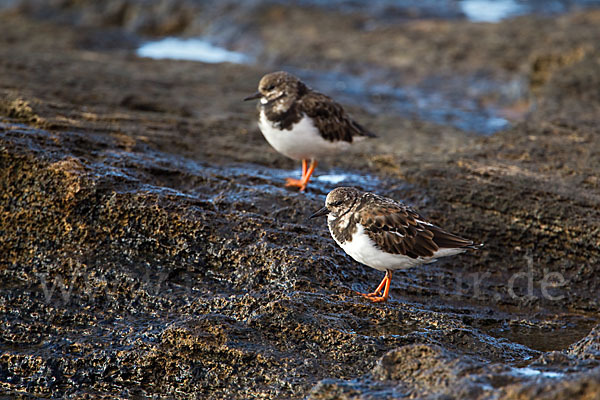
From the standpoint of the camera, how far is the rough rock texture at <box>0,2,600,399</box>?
15.2 feet

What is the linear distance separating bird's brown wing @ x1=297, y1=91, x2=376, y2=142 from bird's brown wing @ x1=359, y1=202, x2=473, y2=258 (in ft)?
5.97

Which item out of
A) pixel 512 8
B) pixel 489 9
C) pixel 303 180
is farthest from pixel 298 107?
pixel 512 8

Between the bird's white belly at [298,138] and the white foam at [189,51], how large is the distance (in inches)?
272

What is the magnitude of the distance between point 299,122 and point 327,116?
36 cm

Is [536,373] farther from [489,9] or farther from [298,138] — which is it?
[489,9]

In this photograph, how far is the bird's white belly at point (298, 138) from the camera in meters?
6.97

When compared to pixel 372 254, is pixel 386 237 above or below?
above

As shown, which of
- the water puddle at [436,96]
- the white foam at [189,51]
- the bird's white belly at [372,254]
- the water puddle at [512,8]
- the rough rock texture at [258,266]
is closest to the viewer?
the rough rock texture at [258,266]

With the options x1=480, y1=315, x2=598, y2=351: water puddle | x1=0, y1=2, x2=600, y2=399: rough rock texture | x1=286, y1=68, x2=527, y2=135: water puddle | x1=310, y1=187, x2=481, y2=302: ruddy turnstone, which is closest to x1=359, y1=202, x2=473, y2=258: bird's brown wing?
x1=310, y1=187, x2=481, y2=302: ruddy turnstone

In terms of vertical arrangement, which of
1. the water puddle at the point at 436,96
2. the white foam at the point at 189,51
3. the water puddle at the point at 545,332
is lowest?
the water puddle at the point at 545,332

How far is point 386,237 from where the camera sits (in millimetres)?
5324

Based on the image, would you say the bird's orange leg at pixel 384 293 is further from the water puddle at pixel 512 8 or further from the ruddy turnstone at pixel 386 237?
the water puddle at pixel 512 8

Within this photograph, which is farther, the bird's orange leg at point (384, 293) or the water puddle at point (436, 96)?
the water puddle at point (436, 96)

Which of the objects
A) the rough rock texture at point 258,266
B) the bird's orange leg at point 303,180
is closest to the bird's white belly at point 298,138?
the bird's orange leg at point 303,180
